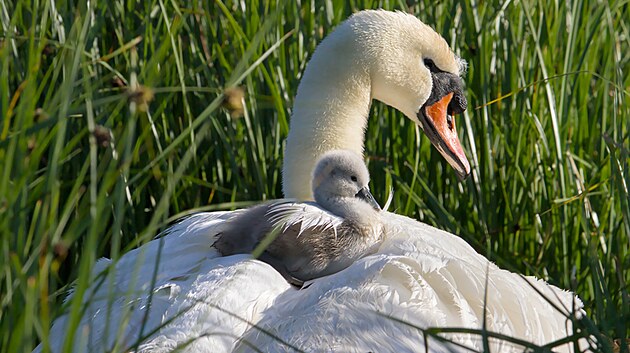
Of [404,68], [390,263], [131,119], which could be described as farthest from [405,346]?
[404,68]

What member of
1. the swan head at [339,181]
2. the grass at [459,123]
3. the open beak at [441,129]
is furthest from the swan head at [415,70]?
the swan head at [339,181]

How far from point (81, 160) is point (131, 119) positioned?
6.93 feet

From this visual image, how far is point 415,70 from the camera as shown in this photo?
342 cm

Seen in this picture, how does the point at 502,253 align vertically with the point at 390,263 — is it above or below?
below

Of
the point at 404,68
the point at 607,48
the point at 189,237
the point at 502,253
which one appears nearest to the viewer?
the point at 189,237

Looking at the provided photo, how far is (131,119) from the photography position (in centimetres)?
177

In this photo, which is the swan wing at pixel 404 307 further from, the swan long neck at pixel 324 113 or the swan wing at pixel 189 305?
the swan long neck at pixel 324 113

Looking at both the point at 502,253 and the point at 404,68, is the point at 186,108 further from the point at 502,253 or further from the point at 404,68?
the point at 502,253

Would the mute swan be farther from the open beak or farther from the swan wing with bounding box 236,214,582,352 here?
the open beak

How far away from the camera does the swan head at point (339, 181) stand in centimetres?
281

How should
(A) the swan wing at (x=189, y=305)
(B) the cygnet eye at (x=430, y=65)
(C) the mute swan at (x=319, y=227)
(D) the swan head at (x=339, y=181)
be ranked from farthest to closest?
(B) the cygnet eye at (x=430, y=65), (D) the swan head at (x=339, y=181), (C) the mute swan at (x=319, y=227), (A) the swan wing at (x=189, y=305)

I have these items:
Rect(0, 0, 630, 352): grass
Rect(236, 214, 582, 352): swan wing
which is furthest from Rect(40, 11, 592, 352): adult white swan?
Rect(0, 0, 630, 352): grass

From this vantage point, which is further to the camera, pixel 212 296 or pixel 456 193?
pixel 456 193

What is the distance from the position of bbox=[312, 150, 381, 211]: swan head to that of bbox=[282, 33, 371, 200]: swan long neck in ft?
1.09
